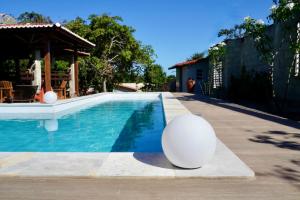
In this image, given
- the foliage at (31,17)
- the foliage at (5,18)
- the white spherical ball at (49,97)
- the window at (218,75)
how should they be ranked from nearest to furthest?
the white spherical ball at (49,97), the window at (218,75), the foliage at (5,18), the foliage at (31,17)

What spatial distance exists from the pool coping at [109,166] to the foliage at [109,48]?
22.1m

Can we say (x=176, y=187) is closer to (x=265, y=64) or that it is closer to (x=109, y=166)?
(x=109, y=166)

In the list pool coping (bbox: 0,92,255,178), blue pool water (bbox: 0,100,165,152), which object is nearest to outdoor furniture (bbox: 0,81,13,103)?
blue pool water (bbox: 0,100,165,152)

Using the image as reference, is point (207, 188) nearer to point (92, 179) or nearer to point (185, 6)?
point (92, 179)

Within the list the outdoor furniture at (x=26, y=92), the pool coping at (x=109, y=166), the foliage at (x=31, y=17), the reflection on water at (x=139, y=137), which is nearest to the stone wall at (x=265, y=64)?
the reflection on water at (x=139, y=137)

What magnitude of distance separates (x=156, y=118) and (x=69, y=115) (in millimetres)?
3452

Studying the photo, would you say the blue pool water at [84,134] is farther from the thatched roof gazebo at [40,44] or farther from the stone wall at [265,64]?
the stone wall at [265,64]

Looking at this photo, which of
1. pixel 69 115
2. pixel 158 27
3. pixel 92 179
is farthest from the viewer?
pixel 158 27

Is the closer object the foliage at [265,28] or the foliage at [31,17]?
the foliage at [265,28]

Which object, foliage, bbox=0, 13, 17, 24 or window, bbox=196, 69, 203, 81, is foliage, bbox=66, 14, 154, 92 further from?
foliage, bbox=0, 13, 17, 24

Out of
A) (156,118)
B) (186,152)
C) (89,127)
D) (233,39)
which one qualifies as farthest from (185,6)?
(186,152)

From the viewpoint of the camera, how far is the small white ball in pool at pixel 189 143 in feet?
13.4

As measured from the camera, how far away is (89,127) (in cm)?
1046

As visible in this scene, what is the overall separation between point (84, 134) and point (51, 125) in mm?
1909
